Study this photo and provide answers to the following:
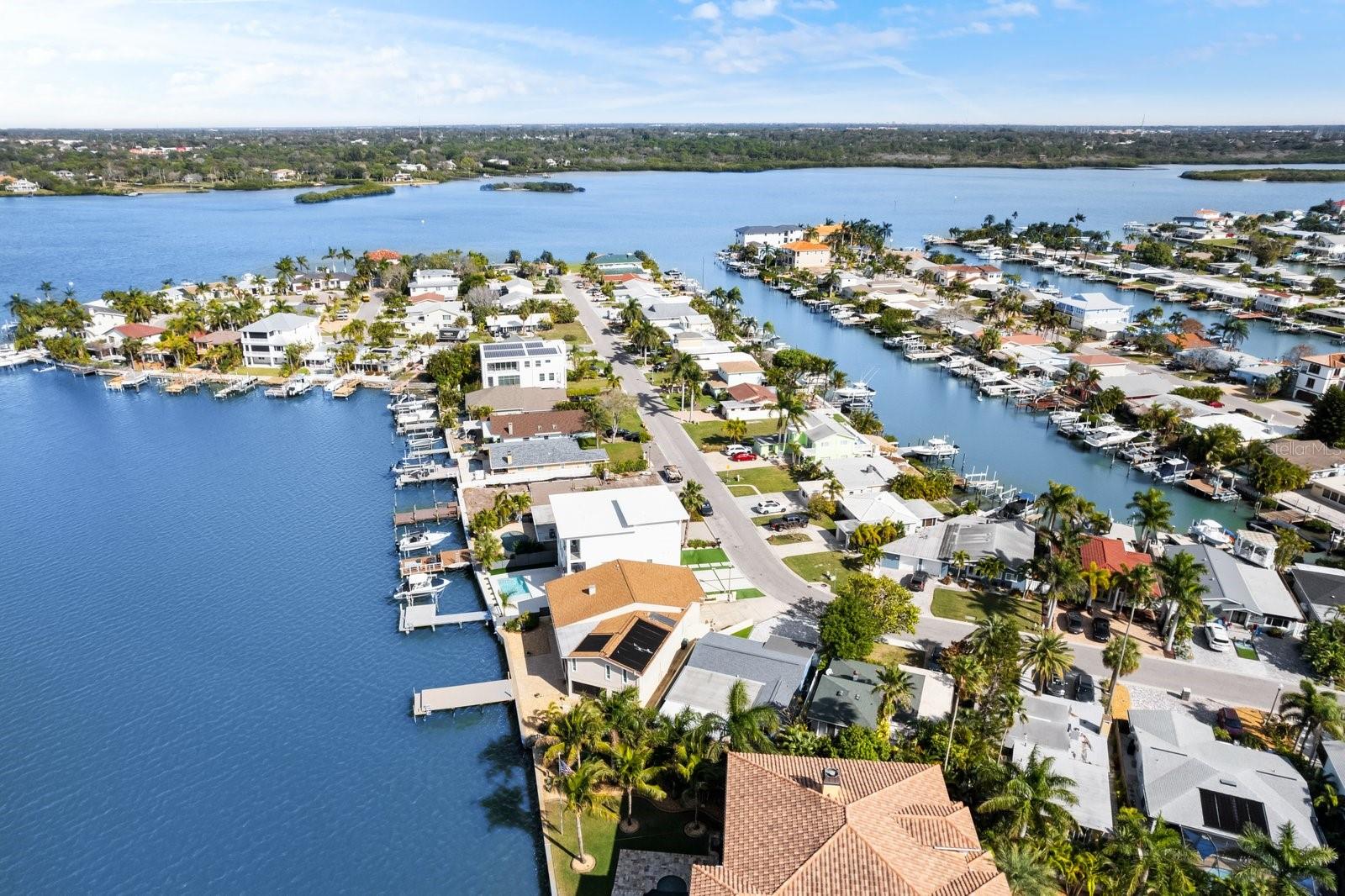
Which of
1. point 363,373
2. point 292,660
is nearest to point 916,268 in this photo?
point 363,373

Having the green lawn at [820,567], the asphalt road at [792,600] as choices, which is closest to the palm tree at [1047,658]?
the asphalt road at [792,600]

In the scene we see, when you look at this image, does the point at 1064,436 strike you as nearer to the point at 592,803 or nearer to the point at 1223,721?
the point at 1223,721

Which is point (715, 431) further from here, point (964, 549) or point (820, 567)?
point (964, 549)

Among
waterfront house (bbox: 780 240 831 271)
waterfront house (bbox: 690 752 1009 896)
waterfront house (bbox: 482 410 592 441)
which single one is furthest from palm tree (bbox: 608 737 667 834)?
waterfront house (bbox: 780 240 831 271)

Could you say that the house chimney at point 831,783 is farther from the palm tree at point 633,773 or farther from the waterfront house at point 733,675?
the waterfront house at point 733,675

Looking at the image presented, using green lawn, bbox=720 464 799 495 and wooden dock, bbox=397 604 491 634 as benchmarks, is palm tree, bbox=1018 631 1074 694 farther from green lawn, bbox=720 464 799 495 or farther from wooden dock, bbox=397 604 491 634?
wooden dock, bbox=397 604 491 634

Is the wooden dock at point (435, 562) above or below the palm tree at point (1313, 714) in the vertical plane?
below

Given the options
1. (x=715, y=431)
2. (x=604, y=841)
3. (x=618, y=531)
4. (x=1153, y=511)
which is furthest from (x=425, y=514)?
(x=1153, y=511)
